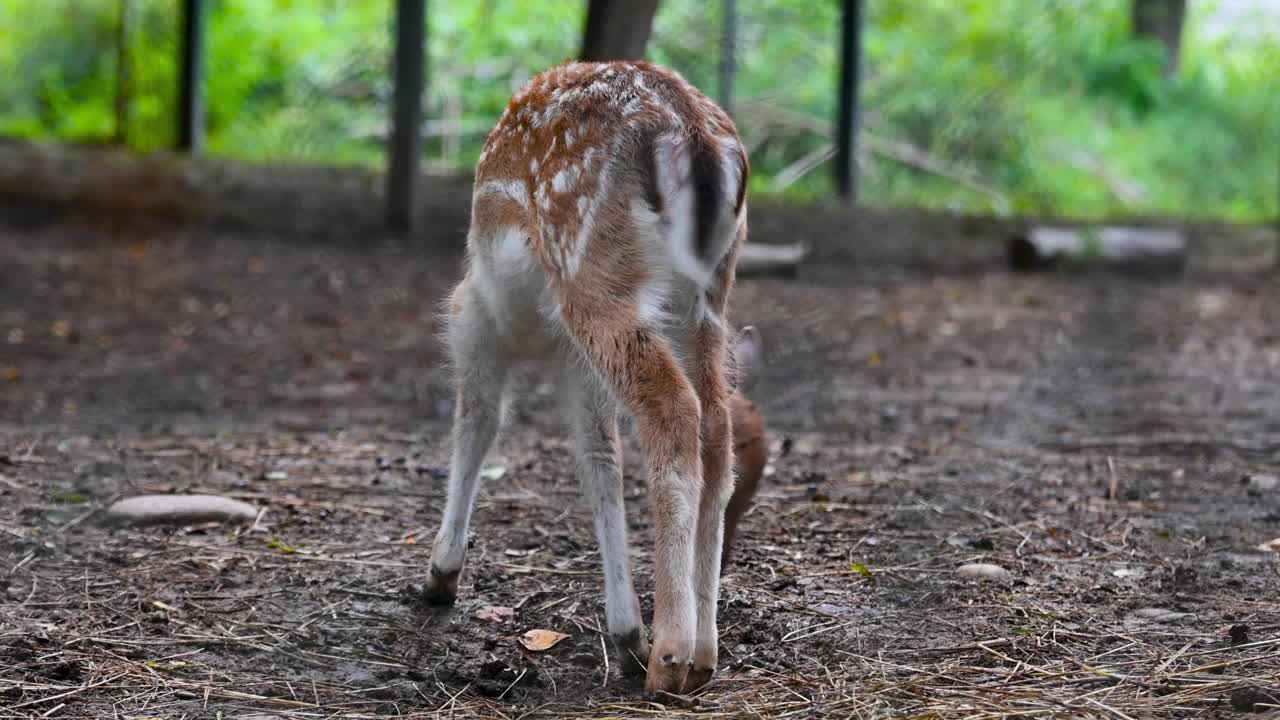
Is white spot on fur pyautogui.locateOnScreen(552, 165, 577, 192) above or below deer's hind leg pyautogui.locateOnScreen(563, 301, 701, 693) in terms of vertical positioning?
above

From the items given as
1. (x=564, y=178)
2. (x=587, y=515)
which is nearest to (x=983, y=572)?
(x=587, y=515)

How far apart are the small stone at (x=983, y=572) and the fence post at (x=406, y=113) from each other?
20.3 feet

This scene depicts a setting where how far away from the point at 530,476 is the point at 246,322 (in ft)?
10.6

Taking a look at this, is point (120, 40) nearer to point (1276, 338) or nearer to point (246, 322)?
point (246, 322)

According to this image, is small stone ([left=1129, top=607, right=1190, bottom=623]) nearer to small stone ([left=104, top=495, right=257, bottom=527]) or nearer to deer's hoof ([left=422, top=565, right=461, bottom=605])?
deer's hoof ([left=422, top=565, right=461, bottom=605])

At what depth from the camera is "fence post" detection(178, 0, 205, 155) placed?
9.85m

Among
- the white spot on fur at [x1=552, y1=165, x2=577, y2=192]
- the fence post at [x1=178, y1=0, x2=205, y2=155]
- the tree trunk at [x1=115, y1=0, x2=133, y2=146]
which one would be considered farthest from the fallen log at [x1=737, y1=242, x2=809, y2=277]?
the white spot on fur at [x1=552, y1=165, x2=577, y2=192]

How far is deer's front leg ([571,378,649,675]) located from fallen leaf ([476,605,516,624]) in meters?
0.30

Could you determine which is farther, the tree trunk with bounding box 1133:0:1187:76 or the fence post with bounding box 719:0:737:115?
the tree trunk with bounding box 1133:0:1187:76

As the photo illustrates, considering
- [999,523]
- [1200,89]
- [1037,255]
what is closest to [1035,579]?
[999,523]

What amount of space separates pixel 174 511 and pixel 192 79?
634 centimetres

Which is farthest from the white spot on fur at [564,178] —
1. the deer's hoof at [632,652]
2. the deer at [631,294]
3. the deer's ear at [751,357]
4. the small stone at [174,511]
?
the deer's ear at [751,357]

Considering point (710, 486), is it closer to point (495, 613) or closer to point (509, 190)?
point (495, 613)

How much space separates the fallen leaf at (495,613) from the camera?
3.69m
